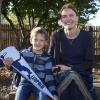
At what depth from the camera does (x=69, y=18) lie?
16.5ft

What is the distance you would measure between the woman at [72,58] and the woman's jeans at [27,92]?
0.24m

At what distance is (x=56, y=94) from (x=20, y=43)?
13.7 meters

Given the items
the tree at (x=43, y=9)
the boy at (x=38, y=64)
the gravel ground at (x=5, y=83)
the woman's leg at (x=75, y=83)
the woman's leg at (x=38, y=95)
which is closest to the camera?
the woman's leg at (x=75, y=83)

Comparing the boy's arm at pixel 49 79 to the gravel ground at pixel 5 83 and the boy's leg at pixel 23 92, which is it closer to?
the boy's leg at pixel 23 92

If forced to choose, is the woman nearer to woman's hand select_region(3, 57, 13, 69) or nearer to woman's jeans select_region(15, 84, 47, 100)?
woman's jeans select_region(15, 84, 47, 100)

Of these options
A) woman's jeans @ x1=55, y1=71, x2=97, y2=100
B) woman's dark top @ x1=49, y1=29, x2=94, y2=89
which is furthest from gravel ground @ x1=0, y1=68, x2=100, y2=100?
woman's jeans @ x1=55, y1=71, x2=97, y2=100

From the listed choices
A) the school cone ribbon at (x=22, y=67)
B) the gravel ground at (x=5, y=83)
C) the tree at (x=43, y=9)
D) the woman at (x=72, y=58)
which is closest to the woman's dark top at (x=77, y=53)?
the woman at (x=72, y=58)

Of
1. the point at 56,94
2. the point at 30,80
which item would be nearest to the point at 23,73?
the point at 30,80

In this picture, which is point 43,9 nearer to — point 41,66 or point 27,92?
point 41,66

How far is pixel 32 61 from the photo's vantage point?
5.09 m

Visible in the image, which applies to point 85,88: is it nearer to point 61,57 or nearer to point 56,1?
point 61,57

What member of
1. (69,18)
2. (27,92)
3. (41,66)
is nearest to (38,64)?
(41,66)

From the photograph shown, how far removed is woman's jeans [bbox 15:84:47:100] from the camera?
4.88 meters

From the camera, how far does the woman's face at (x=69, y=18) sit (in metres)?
5.04
